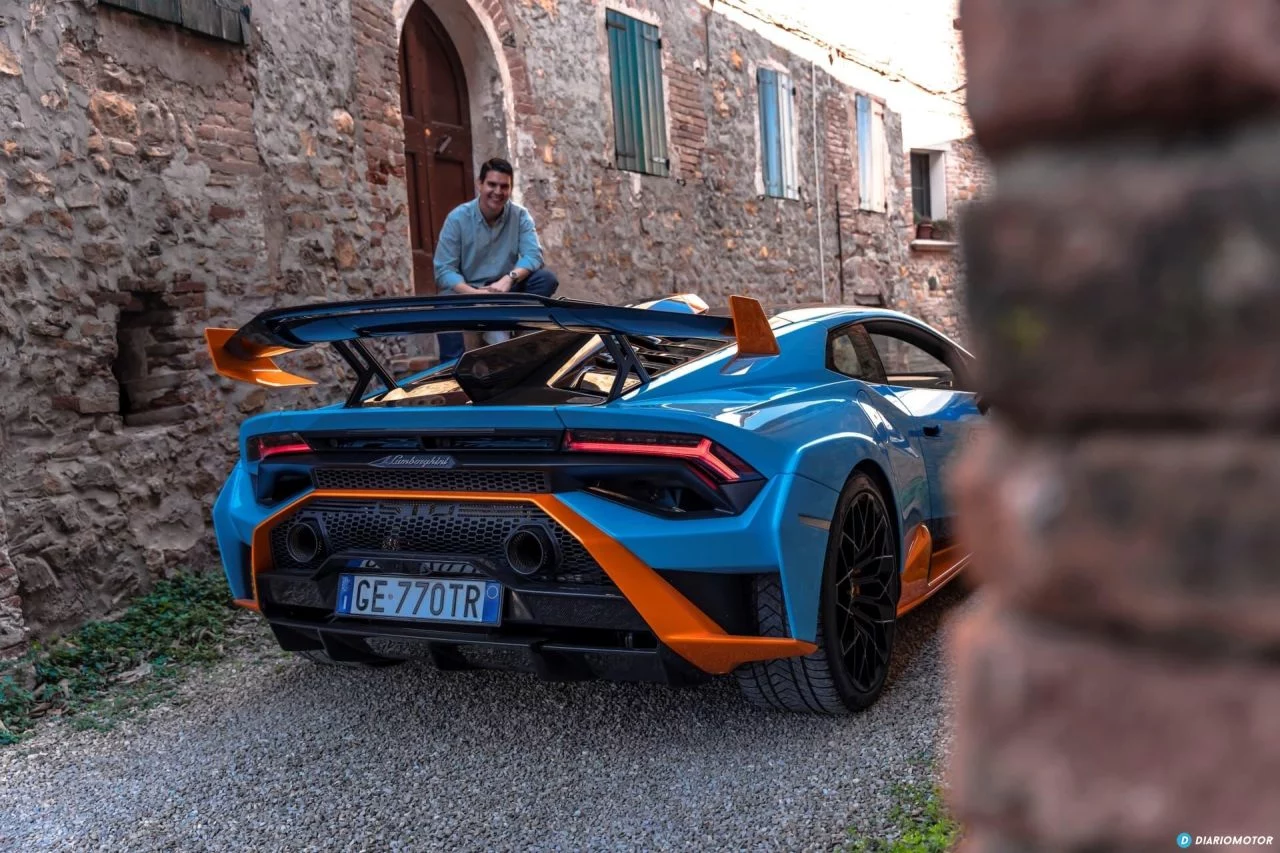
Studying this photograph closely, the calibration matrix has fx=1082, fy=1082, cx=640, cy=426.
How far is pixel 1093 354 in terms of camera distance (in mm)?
675

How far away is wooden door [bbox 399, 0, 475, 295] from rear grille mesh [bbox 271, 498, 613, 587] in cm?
496

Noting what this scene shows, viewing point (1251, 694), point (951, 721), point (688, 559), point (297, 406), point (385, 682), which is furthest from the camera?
point (297, 406)

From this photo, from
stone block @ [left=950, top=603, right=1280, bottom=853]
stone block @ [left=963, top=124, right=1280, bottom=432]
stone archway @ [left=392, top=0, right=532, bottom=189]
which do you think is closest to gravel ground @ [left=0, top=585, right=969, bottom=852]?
stone block @ [left=950, top=603, right=1280, bottom=853]

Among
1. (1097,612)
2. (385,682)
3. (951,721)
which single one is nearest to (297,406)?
(385,682)

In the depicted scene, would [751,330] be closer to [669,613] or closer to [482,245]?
[669,613]

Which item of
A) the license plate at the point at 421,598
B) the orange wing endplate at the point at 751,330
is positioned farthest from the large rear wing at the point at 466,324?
the license plate at the point at 421,598

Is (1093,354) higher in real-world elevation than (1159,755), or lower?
higher

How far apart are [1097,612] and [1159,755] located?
9 cm

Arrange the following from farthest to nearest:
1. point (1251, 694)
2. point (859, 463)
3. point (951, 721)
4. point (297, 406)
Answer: point (297, 406) < point (859, 463) < point (951, 721) < point (1251, 694)

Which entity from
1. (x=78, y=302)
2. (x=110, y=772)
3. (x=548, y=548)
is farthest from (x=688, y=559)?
(x=78, y=302)

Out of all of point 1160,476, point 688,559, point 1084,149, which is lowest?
point 688,559

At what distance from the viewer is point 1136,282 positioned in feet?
2.15

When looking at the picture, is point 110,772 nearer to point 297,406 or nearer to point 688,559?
point 688,559

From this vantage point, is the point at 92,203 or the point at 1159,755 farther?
the point at 92,203
